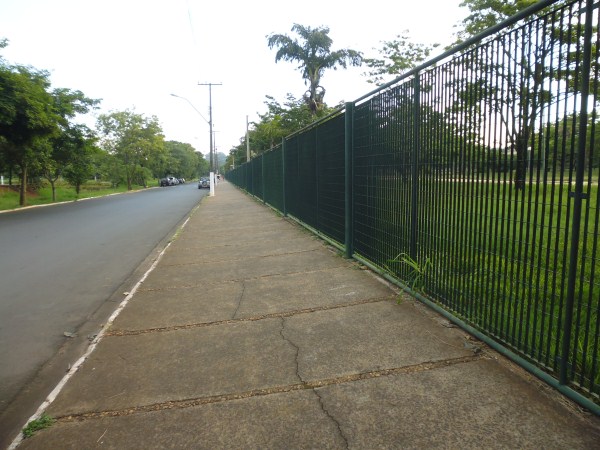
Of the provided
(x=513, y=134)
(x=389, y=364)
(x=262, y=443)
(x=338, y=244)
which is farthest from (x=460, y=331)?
(x=338, y=244)

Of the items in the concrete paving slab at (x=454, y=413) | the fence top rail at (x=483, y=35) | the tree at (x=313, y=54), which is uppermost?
the tree at (x=313, y=54)

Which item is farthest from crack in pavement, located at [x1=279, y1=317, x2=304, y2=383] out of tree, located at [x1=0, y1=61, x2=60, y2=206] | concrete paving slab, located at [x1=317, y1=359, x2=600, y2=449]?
tree, located at [x1=0, y1=61, x2=60, y2=206]

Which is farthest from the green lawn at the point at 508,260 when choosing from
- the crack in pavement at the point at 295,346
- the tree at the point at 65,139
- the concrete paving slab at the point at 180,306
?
the tree at the point at 65,139

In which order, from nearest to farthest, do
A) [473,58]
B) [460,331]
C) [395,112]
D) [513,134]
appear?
1. [513,134]
2. [473,58]
3. [460,331]
4. [395,112]

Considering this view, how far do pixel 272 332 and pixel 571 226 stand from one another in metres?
2.37

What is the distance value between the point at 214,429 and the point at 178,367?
0.87 meters

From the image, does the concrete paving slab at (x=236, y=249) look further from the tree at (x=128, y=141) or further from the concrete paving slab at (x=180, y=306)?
the tree at (x=128, y=141)

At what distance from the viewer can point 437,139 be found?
3.58m

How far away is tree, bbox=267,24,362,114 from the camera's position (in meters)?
32.3

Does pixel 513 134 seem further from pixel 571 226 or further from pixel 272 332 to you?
pixel 272 332

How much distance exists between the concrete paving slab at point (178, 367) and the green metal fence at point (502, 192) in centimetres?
157

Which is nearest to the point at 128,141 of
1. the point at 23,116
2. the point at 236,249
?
the point at 23,116

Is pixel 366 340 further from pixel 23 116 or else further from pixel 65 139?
pixel 65 139

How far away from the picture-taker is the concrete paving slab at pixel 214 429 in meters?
2.12
